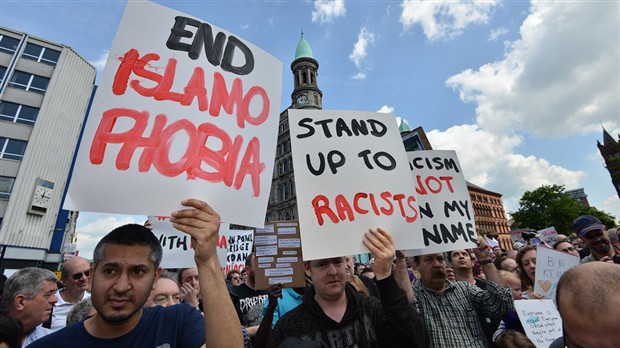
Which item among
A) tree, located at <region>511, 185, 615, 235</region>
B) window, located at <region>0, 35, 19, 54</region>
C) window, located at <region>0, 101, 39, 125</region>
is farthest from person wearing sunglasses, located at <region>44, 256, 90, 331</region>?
tree, located at <region>511, 185, 615, 235</region>

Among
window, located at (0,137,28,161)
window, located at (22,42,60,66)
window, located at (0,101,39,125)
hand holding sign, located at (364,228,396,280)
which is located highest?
window, located at (22,42,60,66)

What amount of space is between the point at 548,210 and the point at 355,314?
195ft

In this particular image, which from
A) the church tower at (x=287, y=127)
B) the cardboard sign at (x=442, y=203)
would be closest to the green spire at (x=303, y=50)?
the church tower at (x=287, y=127)

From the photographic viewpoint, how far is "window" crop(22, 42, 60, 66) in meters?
26.1

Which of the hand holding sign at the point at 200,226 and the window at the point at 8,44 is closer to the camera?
the hand holding sign at the point at 200,226

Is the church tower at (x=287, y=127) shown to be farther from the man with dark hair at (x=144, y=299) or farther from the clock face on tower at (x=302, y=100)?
the man with dark hair at (x=144, y=299)

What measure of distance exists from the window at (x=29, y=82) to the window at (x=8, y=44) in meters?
2.26

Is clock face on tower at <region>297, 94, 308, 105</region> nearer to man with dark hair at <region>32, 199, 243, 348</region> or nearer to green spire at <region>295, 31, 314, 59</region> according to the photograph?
green spire at <region>295, 31, 314, 59</region>

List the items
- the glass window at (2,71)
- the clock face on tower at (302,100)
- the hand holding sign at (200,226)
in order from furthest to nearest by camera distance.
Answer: the clock face on tower at (302,100) → the glass window at (2,71) → the hand holding sign at (200,226)

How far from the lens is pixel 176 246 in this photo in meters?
4.03

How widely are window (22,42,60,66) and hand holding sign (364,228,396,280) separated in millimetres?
34503

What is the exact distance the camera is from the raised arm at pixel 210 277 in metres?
1.27

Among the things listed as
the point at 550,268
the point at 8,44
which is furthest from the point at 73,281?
the point at 8,44

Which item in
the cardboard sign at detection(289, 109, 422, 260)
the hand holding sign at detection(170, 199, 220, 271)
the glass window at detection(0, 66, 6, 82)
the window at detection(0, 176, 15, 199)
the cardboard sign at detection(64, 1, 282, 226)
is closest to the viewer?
the hand holding sign at detection(170, 199, 220, 271)
